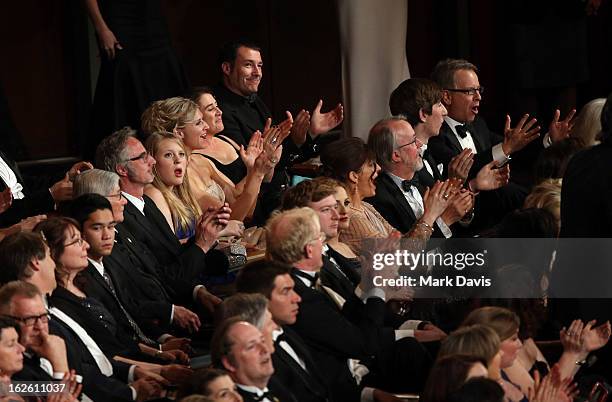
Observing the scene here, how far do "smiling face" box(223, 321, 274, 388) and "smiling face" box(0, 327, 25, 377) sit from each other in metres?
0.57

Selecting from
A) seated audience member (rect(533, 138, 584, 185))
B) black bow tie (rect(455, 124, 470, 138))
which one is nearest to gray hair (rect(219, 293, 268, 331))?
seated audience member (rect(533, 138, 584, 185))

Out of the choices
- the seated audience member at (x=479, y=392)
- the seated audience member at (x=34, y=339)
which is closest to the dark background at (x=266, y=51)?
the seated audience member at (x=34, y=339)

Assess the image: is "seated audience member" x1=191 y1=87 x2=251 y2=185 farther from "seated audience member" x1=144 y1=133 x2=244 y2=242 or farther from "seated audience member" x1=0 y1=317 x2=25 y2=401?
"seated audience member" x1=0 y1=317 x2=25 y2=401

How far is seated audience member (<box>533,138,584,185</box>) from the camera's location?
6812 millimetres

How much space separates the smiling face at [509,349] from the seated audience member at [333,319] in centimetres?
55

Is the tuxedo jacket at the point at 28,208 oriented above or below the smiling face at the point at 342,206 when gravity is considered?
below

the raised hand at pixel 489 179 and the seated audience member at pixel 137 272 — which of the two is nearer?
the seated audience member at pixel 137 272

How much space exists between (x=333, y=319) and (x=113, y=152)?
1.52 metres

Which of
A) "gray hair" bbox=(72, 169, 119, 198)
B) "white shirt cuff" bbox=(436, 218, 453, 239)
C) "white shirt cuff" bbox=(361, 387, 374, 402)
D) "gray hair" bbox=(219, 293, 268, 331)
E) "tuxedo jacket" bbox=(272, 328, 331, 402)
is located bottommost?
"white shirt cuff" bbox=(361, 387, 374, 402)

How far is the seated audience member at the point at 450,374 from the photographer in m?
4.39

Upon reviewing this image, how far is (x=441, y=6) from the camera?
10.8 m

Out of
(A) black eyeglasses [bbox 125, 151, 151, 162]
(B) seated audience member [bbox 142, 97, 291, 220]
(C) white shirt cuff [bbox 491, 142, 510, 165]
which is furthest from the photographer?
(C) white shirt cuff [bbox 491, 142, 510, 165]

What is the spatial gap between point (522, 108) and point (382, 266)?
15.1ft

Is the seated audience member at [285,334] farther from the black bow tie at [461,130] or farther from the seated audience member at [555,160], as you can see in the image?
the black bow tie at [461,130]
